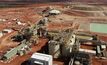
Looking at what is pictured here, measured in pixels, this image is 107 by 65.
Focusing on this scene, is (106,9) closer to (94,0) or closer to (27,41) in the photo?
(94,0)

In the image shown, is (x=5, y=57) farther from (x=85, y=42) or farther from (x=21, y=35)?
(x=85, y=42)

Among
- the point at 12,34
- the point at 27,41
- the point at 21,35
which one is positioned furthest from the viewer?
the point at 12,34

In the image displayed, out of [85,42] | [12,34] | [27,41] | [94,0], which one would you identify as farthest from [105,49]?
[94,0]

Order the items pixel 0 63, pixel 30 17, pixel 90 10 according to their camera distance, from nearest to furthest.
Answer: pixel 0 63 < pixel 30 17 < pixel 90 10

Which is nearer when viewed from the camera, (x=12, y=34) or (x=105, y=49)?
(x=105, y=49)

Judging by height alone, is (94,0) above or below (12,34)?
above

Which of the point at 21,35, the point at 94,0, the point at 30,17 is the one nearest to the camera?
Answer: the point at 21,35

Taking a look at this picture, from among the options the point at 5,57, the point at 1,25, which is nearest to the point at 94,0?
the point at 1,25
